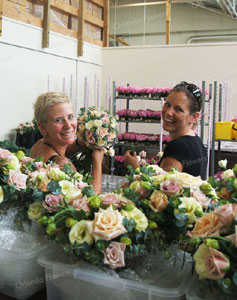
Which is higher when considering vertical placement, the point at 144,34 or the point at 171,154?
the point at 144,34

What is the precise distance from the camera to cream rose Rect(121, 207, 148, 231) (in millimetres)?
993

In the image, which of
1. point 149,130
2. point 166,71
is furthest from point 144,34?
point 149,130

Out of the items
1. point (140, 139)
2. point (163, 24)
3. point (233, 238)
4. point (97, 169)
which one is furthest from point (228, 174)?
point (163, 24)

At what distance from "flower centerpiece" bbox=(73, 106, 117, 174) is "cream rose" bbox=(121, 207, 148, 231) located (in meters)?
1.17

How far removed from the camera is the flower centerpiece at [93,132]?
2.24 metres

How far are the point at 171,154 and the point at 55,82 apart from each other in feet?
19.2

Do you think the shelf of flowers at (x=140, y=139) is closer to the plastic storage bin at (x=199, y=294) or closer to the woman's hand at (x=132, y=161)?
the woman's hand at (x=132, y=161)

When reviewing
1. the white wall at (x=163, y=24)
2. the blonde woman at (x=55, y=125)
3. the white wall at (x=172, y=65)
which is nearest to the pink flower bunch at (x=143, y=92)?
the white wall at (x=172, y=65)

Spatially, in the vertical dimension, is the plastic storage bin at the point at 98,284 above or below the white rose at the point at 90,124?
below

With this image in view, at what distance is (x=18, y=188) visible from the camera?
1247 mm

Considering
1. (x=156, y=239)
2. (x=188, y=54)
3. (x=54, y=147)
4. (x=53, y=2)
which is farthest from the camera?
(x=188, y=54)

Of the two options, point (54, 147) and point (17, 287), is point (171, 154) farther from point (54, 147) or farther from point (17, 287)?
point (17, 287)

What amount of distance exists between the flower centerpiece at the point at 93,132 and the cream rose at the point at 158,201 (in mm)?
1133

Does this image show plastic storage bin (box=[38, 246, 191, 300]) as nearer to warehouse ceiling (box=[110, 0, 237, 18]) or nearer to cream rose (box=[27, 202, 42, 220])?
cream rose (box=[27, 202, 42, 220])
